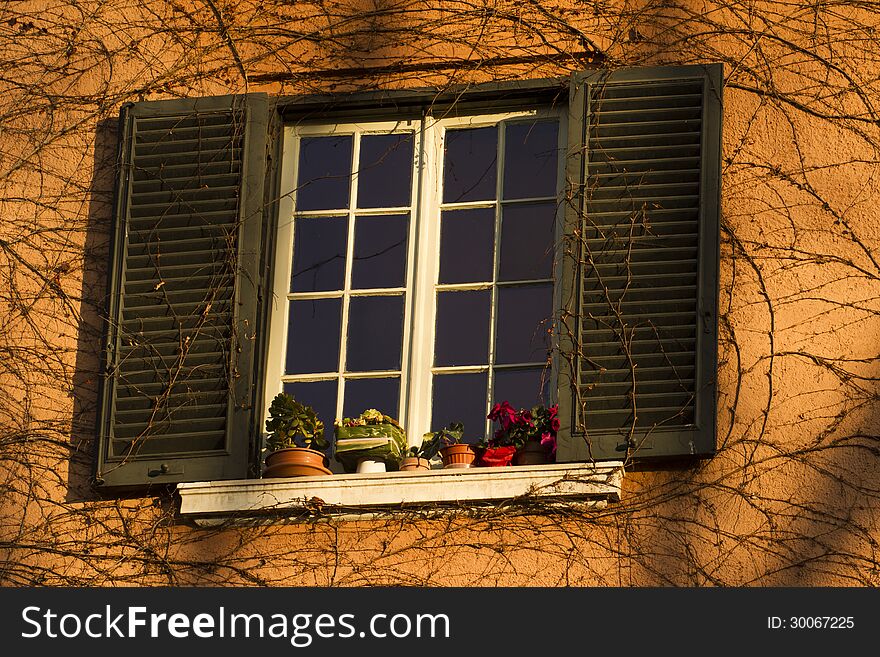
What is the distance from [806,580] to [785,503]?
30 centimetres

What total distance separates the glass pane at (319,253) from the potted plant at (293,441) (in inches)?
23.2

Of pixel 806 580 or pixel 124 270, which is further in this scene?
pixel 124 270

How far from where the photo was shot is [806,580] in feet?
22.5

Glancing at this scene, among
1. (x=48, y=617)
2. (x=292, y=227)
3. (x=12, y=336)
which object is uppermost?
(x=292, y=227)

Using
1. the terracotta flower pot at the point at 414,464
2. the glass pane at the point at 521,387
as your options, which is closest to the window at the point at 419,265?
the glass pane at the point at 521,387

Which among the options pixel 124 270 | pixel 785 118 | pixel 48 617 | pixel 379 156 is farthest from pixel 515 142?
pixel 48 617

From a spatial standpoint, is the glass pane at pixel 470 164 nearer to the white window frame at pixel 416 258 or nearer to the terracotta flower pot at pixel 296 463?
the white window frame at pixel 416 258

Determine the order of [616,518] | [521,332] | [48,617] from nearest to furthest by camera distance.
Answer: [48,617] → [616,518] → [521,332]

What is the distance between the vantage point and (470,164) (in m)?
8.04

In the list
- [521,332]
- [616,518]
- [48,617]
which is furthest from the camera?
[521,332]

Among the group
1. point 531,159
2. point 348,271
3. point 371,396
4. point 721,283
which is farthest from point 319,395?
point 721,283

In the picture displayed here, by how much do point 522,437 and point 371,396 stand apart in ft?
2.20

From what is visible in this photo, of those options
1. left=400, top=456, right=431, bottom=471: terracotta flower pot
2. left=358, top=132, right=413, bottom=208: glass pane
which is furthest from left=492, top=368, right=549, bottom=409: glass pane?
left=358, top=132, right=413, bottom=208: glass pane

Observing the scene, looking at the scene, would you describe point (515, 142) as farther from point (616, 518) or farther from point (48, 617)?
point (48, 617)
